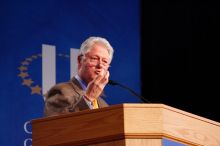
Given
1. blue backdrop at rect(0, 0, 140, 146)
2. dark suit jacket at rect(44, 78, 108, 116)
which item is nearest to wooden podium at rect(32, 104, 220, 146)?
dark suit jacket at rect(44, 78, 108, 116)

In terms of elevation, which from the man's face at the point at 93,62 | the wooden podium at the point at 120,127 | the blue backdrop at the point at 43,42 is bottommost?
the wooden podium at the point at 120,127

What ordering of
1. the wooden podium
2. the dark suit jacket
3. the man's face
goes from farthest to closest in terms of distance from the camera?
the man's face → the dark suit jacket → the wooden podium

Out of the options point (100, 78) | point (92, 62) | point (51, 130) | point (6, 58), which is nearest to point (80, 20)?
point (6, 58)

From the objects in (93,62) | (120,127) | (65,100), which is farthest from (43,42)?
(120,127)

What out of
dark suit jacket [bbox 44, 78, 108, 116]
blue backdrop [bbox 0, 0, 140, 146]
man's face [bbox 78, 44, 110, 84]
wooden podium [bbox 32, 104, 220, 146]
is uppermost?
blue backdrop [bbox 0, 0, 140, 146]

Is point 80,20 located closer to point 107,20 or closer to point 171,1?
point 107,20

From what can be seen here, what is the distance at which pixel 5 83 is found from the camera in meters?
4.24

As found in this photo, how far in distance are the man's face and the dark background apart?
4.69 ft

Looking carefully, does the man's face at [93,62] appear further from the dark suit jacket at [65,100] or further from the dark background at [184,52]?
the dark background at [184,52]

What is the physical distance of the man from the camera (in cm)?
324

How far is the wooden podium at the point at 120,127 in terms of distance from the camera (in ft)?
8.71

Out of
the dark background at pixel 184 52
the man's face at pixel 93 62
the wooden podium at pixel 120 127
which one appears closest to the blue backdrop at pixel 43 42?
the dark background at pixel 184 52

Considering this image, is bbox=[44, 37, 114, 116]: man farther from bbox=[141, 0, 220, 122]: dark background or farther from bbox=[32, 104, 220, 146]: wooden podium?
bbox=[141, 0, 220, 122]: dark background

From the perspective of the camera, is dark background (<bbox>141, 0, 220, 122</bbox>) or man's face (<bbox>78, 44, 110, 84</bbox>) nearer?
man's face (<bbox>78, 44, 110, 84</bbox>)
